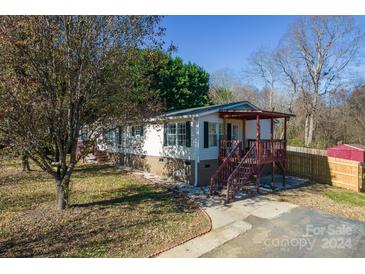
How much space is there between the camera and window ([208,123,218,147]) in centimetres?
1134

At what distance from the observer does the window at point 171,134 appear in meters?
12.3

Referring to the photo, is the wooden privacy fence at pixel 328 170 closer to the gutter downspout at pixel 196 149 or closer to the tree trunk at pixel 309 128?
the gutter downspout at pixel 196 149

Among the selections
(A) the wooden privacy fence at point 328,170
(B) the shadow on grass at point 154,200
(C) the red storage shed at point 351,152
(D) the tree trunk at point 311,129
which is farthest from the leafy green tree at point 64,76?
(D) the tree trunk at point 311,129

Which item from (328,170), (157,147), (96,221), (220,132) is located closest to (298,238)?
(96,221)

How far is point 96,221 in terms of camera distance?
6.51m

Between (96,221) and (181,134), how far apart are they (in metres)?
6.20

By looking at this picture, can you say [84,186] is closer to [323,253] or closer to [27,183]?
[27,183]

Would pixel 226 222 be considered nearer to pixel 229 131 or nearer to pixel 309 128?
pixel 229 131

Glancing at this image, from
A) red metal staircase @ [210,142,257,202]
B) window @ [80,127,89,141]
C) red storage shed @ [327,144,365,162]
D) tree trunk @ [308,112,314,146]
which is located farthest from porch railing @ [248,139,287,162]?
tree trunk @ [308,112,314,146]

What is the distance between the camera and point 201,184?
35.5 feet

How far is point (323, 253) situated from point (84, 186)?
29.0 ft

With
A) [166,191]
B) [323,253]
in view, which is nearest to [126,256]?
[323,253]

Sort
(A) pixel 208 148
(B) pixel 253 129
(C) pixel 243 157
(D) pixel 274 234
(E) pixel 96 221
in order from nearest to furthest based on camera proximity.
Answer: (D) pixel 274 234
(E) pixel 96 221
(C) pixel 243 157
(A) pixel 208 148
(B) pixel 253 129

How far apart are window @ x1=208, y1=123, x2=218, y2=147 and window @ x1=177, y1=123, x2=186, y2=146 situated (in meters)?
1.18
